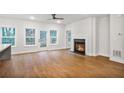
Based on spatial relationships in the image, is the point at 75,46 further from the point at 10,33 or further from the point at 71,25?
the point at 10,33

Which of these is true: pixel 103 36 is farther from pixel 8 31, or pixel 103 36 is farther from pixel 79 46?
pixel 8 31

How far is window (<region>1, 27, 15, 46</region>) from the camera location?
27.1 ft

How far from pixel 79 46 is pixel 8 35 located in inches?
190

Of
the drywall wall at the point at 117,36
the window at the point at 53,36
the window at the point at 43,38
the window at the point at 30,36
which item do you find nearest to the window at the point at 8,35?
the window at the point at 30,36

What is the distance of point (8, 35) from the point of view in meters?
8.44

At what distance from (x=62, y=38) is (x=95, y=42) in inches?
186

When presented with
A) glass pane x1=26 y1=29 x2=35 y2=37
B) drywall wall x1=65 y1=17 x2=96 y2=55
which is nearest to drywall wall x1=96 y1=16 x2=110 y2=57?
drywall wall x1=65 y1=17 x2=96 y2=55

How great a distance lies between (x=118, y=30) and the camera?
5.92 m

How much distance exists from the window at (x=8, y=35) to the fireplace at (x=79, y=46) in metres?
4.36

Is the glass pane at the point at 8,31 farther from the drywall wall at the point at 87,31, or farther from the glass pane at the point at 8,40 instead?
the drywall wall at the point at 87,31

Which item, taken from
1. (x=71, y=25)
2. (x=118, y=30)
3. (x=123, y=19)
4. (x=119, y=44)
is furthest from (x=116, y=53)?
(x=71, y=25)

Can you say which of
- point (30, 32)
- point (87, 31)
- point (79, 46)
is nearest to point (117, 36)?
point (87, 31)

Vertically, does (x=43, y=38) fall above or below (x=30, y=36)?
below

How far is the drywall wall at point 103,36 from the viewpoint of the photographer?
7413 millimetres
